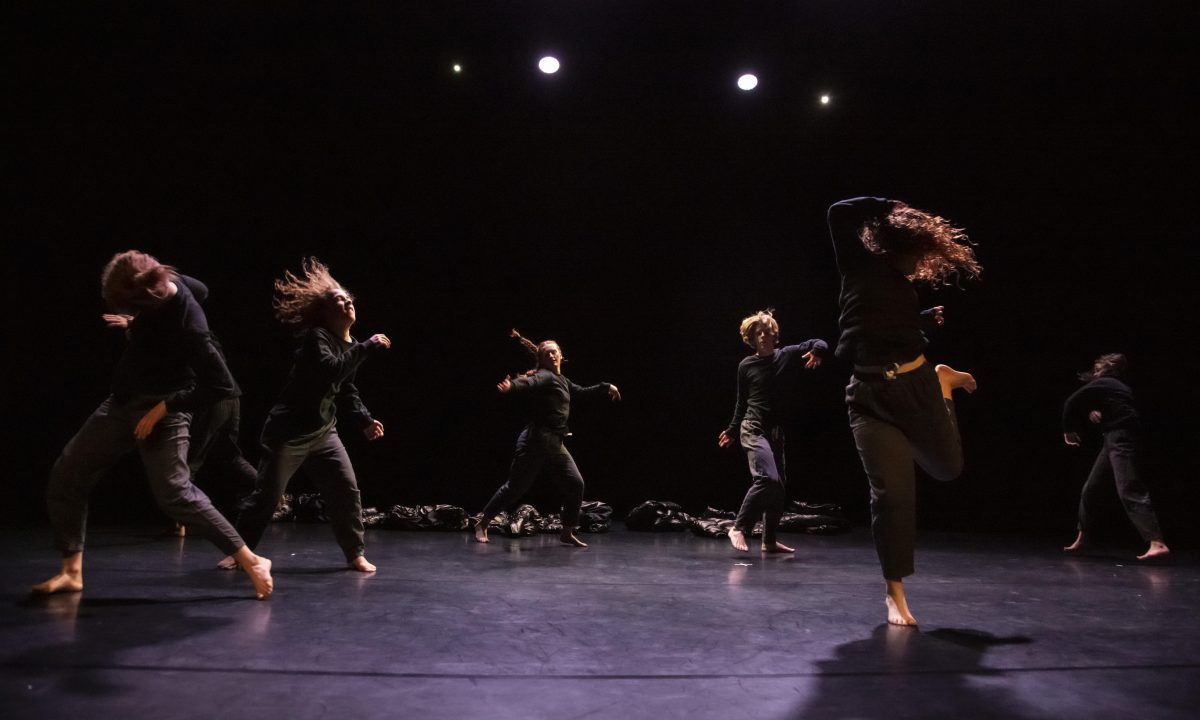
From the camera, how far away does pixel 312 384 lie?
4.20m

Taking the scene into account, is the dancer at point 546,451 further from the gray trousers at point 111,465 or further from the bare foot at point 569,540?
the gray trousers at point 111,465

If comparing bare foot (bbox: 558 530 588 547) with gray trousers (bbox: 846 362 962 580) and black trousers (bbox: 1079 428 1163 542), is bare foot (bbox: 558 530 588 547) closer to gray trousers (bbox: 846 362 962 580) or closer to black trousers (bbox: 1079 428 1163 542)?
gray trousers (bbox: 846 362 962 580)

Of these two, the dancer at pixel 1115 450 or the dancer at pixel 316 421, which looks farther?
the dancer at pixel 1115 450

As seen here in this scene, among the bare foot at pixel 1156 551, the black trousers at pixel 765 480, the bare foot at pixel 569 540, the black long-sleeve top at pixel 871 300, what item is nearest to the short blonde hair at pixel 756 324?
the black trousers at pixel 765 480

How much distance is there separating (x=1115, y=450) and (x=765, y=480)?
9.79ft

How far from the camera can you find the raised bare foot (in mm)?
3363

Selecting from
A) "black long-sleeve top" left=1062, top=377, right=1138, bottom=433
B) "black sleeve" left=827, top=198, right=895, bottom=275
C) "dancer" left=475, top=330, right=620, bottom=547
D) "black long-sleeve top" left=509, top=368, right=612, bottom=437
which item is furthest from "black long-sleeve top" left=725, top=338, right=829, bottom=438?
"black sleeve" left=827, top=198, right=895, bottom=275

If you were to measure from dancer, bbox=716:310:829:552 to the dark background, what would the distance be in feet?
9.49

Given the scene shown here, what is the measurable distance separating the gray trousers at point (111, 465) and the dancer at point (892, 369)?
2.87m

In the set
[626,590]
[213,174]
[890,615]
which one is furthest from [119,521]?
[890,615]

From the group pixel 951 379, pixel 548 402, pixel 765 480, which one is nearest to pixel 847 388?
pixel 951 379

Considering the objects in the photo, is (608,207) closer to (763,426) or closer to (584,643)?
(763,426)

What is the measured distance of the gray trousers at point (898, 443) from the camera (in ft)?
10.2

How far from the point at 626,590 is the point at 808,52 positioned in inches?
256
